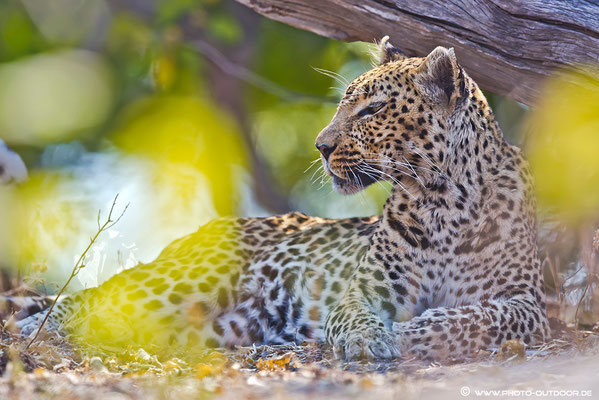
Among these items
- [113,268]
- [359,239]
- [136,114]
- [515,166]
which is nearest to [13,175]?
[113,268]

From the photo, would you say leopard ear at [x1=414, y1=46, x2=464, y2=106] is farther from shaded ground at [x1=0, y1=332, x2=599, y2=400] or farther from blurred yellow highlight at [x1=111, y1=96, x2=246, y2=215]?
blurred yellow highlight at [x1=111, y1=96, x2=246, y2=215]

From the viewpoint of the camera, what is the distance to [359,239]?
9445mm

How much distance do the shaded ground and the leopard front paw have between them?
0.13 meters

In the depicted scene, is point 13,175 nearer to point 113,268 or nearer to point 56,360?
point 113,268

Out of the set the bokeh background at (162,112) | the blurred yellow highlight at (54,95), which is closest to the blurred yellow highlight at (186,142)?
the bokeh background at (162,112)

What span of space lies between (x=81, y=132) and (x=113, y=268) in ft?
21.7

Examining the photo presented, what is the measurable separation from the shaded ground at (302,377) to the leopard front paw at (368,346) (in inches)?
5.1

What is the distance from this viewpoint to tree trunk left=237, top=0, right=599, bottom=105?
27.2 ft

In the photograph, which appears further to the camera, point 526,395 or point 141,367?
point 141,367

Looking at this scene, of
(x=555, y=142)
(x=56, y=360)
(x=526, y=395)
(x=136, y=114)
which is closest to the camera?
(x=526, y=395)

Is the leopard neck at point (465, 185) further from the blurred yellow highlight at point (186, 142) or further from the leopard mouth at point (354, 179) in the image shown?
the blurred yellow highlight at point (186, 142)

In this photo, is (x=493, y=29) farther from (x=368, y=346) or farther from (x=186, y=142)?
(x=186, y=142)

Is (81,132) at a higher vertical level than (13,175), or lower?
lower

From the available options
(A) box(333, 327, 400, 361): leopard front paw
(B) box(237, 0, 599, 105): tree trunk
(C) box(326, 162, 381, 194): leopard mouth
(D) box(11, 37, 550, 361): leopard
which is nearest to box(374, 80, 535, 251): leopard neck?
(D) box(11, 37, 550, 361): leopard
